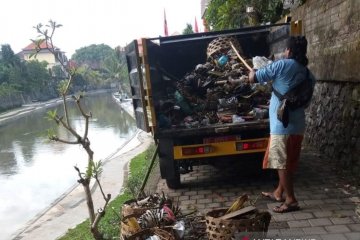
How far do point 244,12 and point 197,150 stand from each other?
27.5 feet

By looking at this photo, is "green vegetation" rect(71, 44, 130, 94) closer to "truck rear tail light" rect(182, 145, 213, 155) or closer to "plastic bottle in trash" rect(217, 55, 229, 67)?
"plastic bottle in trash" rect(217, 55, 229, 67)

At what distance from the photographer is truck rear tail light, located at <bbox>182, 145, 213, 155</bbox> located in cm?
502

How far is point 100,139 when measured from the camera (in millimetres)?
20844

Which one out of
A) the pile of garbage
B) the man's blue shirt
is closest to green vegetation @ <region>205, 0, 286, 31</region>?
the pile of garbage

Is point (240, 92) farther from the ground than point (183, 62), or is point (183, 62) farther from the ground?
point (183, 62)

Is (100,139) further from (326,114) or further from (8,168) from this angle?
(326,114)

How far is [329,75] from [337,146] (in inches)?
48.8

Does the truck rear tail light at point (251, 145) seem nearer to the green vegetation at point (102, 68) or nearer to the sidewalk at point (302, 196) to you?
the sidewalk at point (302, 196)

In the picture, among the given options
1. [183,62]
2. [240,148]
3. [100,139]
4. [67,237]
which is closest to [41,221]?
[67,237]

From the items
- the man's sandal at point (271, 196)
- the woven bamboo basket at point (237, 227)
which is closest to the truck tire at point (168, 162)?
the man's sandal at point (271, 196)

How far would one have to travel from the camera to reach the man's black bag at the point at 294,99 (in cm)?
385

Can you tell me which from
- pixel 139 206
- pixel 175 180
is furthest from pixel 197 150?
pixel 139 206

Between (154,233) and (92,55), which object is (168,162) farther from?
(92,55)

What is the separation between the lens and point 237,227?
3086 mm
